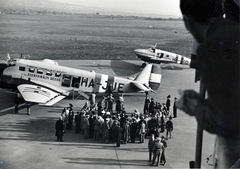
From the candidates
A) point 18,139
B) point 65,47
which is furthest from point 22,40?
point 18,139

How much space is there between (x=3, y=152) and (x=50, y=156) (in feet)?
6.98

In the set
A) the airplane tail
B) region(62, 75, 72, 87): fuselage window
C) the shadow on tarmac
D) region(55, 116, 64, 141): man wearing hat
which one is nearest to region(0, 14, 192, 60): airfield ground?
the airplane tail

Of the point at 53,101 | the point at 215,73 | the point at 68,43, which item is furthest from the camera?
the point at 68,43

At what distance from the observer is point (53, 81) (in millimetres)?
19078

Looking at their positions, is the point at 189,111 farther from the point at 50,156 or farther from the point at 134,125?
the point at 134,125

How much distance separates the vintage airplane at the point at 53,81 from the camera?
18.1m

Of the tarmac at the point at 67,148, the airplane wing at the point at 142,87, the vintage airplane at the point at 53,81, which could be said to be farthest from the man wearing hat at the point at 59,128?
the airplane wing at the point at 142,87

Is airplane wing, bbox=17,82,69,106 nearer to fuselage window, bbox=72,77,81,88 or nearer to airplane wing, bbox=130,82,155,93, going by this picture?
fuselage window, bbox=72,77,81,88

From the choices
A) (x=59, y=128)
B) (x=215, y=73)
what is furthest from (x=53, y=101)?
(x=215, y=73)

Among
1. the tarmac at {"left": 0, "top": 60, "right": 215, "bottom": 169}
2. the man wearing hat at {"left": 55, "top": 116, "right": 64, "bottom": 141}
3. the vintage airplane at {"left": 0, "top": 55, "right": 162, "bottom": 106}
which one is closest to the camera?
the tarmac at {"left": 0, "top": 60, "right": 215, "bottom": 169}

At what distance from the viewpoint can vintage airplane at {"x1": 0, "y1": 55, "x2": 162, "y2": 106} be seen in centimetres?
1809

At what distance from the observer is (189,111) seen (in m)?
2.03

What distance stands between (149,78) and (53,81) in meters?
7.21

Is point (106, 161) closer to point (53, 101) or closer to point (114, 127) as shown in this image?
point (114, 127)
